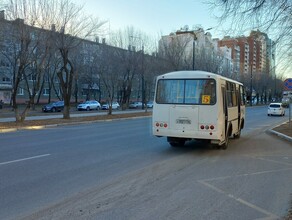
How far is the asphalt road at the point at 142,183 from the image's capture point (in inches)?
223

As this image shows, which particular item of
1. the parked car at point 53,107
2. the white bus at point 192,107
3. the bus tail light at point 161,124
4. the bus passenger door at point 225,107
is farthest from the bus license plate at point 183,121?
the parked car at point 53,107

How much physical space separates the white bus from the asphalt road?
26.9 inches

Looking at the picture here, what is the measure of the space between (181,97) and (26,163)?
18.1 feet

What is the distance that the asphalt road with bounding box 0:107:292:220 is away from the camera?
5.67 metres

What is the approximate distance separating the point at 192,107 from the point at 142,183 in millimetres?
5075

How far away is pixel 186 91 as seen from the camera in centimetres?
1235

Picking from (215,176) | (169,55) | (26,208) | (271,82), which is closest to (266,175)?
(215,176)

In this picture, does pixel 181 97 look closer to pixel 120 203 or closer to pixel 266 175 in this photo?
pixel 266 175

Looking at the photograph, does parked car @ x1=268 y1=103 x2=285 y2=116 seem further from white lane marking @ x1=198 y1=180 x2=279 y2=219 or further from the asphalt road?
white lane marking @ x1=198 y1=180 x2=279 y2=219

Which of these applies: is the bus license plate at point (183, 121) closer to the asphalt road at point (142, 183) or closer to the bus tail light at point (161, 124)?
the bus tail light at point (161, 124)

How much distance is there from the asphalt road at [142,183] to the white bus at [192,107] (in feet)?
2.24

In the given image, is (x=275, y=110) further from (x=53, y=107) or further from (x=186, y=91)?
(x=186, y=91)

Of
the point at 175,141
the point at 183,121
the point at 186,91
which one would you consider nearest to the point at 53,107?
the point at 175,141

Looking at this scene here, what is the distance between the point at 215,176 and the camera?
27.6 ft
